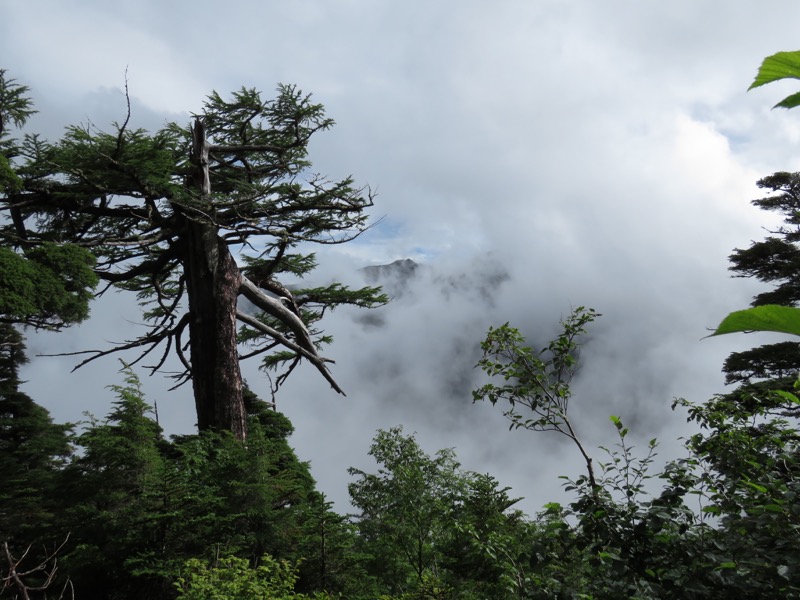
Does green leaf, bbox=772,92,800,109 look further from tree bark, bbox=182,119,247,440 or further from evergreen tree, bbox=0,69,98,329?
tree bark, bbox=182,119,247,440

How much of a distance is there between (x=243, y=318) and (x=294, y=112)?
4.04 metres

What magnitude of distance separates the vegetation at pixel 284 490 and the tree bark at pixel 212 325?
188 millimetres

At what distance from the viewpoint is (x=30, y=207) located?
9273 mm

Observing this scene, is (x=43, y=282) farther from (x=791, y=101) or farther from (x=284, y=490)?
(x=791, y=101)

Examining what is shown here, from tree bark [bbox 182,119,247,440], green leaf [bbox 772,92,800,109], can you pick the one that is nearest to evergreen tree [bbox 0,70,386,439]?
tree bark [bbox 182,119,247,440]

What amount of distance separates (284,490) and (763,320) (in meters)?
6.85

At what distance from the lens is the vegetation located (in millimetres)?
3090

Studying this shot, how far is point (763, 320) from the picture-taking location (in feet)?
3.48

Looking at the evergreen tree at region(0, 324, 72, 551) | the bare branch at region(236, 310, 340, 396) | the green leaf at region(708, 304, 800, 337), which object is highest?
the bare branch at region(236, 310, 340, 396)

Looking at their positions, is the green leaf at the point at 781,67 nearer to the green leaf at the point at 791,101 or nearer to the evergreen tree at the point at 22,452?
the green leaf at the point at 791,101

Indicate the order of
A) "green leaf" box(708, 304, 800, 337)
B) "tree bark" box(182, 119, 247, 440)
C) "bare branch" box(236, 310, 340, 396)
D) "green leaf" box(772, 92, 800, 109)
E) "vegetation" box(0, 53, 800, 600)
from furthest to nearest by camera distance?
"bare branch" box(236, 310, 340, 396) → "tree bark" box(182, 119, 247, 440) → "vegetation" box(0, 53, 800, 600) → "green leaf" box(772, 92, 800, 109) → "green leaf" box(708, 304, 800, 337)

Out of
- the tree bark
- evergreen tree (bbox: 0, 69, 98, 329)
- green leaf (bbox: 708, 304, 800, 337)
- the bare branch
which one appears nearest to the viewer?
green leaf (bbox: 708, 304, 800, 337)

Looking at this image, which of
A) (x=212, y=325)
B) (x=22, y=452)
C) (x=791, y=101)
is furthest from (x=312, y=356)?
(x=791, y=101)

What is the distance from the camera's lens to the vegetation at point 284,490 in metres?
3.09
